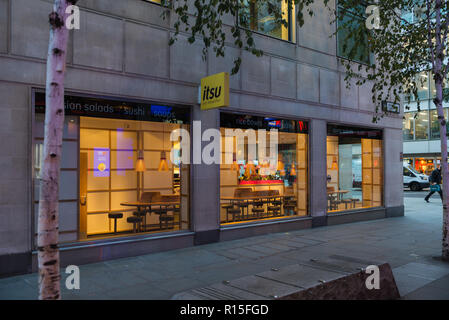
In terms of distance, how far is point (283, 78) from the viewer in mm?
11570

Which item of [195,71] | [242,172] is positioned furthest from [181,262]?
[242,172]

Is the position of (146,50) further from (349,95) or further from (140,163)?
(349,95)

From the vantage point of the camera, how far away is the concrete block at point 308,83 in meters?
12.0

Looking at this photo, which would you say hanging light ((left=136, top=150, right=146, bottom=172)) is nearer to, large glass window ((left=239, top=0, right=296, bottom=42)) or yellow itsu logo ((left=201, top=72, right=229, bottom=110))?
yellow itsu logo ((left=201, top=72, right=229, bottom=110))

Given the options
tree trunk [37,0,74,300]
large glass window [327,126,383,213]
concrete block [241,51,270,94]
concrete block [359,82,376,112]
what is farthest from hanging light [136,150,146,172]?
concrete block [359,82,376,112]

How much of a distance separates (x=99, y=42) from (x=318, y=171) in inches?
304

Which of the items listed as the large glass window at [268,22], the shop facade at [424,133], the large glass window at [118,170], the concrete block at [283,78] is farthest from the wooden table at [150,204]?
the shop facade at [424,133]

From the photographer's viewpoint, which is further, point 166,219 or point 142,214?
point 142,214

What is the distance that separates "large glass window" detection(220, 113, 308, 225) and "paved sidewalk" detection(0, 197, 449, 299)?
0.99 m

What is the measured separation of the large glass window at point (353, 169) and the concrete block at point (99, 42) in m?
7.73

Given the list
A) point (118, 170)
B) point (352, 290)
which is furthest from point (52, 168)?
point (118, 170)

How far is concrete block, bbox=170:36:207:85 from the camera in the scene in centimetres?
921

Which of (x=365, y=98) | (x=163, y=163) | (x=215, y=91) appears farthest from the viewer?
(x=365, y=98)
